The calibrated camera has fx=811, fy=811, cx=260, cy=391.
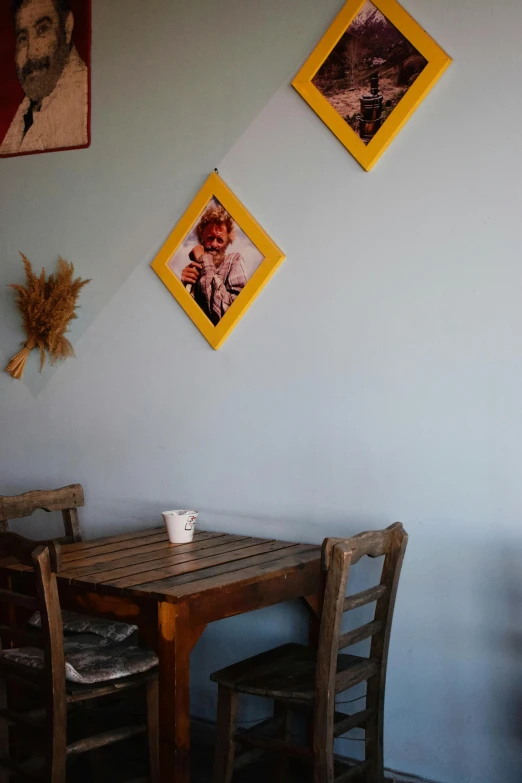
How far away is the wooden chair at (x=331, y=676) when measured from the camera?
213cm

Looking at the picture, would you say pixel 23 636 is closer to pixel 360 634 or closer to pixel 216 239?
pixel 360 634

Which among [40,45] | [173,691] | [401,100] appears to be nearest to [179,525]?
[173,691]

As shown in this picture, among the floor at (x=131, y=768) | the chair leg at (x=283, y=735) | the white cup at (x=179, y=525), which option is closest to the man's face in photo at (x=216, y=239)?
the white cup at (x=179, y=525)

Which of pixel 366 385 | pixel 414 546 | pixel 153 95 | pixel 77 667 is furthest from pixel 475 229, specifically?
pixel 77 667

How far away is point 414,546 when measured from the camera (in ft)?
8.73

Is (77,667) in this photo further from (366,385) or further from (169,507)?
(366,385)

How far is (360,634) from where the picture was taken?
228 cm

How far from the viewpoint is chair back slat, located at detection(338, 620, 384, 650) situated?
219 cm

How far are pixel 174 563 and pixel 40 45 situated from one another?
2423mm

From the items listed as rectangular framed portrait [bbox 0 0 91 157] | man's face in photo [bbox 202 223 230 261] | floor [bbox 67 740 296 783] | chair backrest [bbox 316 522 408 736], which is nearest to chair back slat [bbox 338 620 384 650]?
chair backrest [bbox 316 522 408 736]

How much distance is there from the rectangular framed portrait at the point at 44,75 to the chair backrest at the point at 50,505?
57.6 inches

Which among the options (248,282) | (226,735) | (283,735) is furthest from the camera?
(248,282)

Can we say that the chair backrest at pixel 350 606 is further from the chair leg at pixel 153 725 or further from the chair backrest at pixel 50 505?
the chair backrest at pixel 50 505

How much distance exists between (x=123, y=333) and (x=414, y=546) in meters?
1.47
